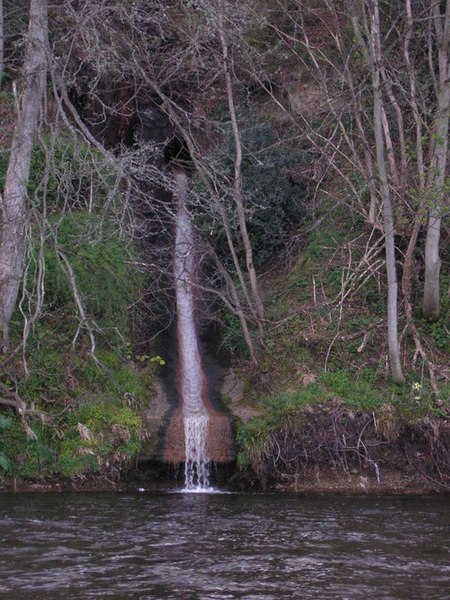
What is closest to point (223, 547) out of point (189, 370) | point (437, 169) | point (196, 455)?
point (196, 455)

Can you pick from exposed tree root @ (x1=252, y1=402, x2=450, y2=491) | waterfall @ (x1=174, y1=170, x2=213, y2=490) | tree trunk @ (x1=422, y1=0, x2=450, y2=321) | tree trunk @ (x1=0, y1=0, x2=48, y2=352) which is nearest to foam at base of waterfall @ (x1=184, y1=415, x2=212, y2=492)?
waterfall @ (x1=174, y1=170, x2=213, y2=490)

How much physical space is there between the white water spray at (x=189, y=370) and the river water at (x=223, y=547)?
3.72ft

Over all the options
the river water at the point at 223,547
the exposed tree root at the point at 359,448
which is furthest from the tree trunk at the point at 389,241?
the river water at the point at 223,547

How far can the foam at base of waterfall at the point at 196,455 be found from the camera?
1344 cm

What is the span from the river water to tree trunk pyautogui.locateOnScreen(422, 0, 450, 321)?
4.07 meters

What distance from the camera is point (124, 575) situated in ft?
27.2

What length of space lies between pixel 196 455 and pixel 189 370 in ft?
9.05

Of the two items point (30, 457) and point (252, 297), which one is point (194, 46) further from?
point (30, 457)

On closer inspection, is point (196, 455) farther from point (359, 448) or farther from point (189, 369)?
point (189, 369)

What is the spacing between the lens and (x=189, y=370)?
1616 centimetres

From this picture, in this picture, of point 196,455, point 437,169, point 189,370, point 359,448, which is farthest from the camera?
point 189,370

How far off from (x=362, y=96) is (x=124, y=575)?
12402 millimetres

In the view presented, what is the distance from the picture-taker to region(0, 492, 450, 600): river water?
7.98 metres

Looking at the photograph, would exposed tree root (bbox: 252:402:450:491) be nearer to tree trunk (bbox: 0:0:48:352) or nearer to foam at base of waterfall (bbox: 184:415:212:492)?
foam at base of waterfall (bbox: 184:415:212:492)
